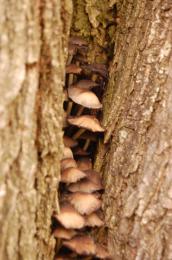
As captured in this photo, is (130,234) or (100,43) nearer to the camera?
(130,234)

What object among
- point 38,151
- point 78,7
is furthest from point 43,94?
point 78,7

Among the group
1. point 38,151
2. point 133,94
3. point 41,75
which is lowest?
point 38,151

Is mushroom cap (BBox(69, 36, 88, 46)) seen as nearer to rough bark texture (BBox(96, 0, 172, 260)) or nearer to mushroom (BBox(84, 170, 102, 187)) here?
rough bark texture (BBox(96, 0, 172, 260))

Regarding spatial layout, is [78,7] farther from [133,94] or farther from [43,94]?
[43,94]

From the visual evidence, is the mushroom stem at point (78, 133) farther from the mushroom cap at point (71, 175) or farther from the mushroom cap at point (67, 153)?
the mushroom cap at point (71, 175)

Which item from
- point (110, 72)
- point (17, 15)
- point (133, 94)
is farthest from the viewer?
point (110, 72)

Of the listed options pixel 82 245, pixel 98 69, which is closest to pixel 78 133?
pixel 98 69

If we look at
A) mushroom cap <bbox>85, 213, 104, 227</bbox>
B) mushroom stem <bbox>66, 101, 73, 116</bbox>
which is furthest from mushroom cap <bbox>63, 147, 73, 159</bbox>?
mushroom cap <bbox>85, 213, 104, 227</bbox>
